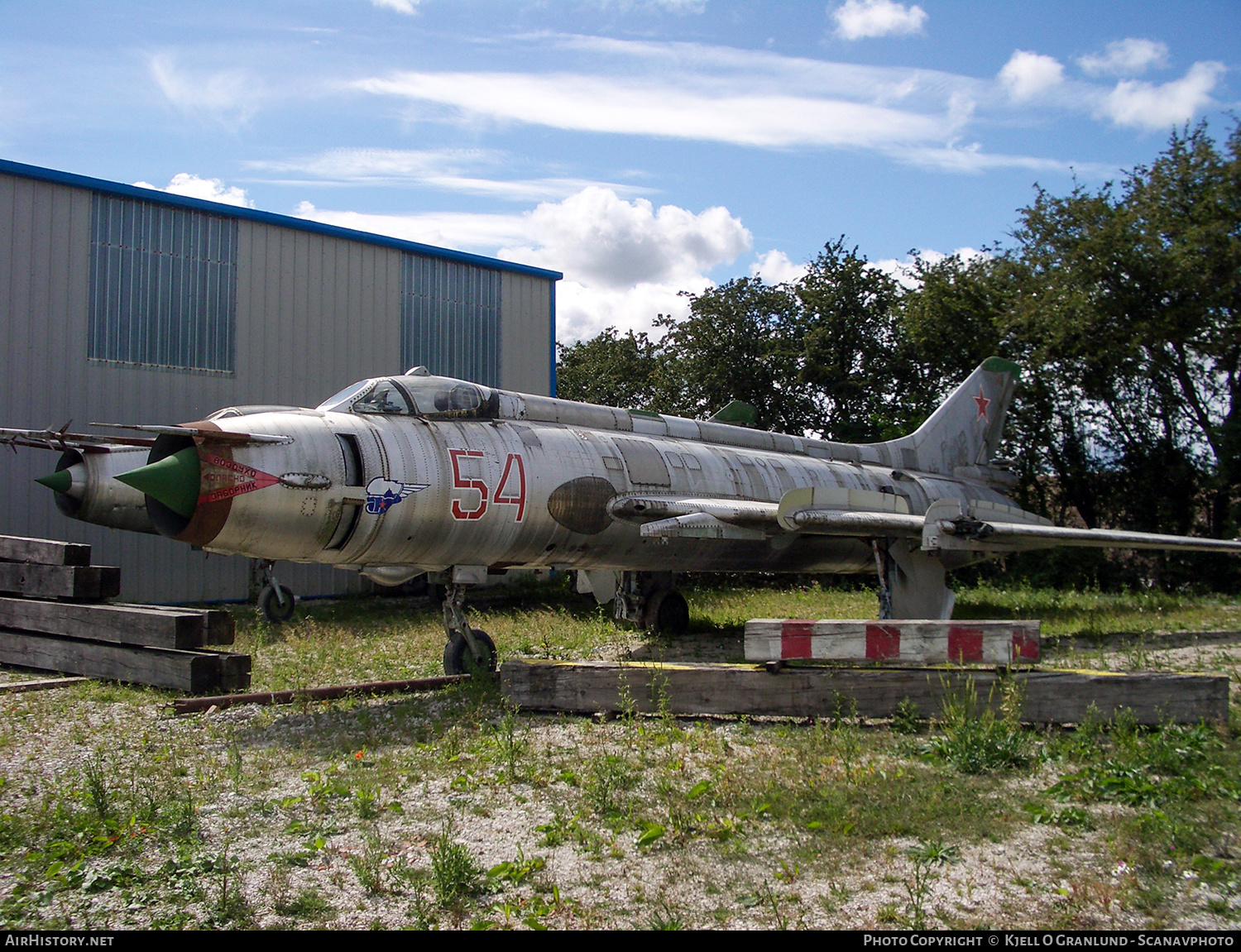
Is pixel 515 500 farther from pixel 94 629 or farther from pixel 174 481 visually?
pixel 94 629

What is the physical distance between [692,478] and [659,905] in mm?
8183

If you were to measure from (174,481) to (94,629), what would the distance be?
7.85ft

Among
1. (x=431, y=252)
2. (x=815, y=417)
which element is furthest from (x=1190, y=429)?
(x=431, y=252)

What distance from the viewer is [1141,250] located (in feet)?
65.7

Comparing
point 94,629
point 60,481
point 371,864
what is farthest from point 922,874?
point 60,481

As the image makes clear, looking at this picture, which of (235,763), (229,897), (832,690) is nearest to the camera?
(229,897)

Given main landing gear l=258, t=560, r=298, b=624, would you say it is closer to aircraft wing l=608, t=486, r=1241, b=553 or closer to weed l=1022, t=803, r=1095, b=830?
aircraft wing l=608, t=486, r=1241, b=553

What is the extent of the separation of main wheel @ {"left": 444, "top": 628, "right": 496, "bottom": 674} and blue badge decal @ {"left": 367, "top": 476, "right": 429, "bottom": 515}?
1662mm

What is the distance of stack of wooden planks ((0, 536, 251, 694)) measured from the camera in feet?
26.7

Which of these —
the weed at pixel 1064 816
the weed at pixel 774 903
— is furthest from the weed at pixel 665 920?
the weed at pixel 1064 816

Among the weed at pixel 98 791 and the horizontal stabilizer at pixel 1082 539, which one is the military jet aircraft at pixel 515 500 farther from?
the weed at pixel 98 791

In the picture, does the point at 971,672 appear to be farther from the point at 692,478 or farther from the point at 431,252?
the point at 431,252

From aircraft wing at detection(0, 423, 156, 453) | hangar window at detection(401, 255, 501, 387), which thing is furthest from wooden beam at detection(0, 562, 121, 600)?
hangar window at detection(401, 255, 501, 387)

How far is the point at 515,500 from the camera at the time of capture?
9.52 meters
